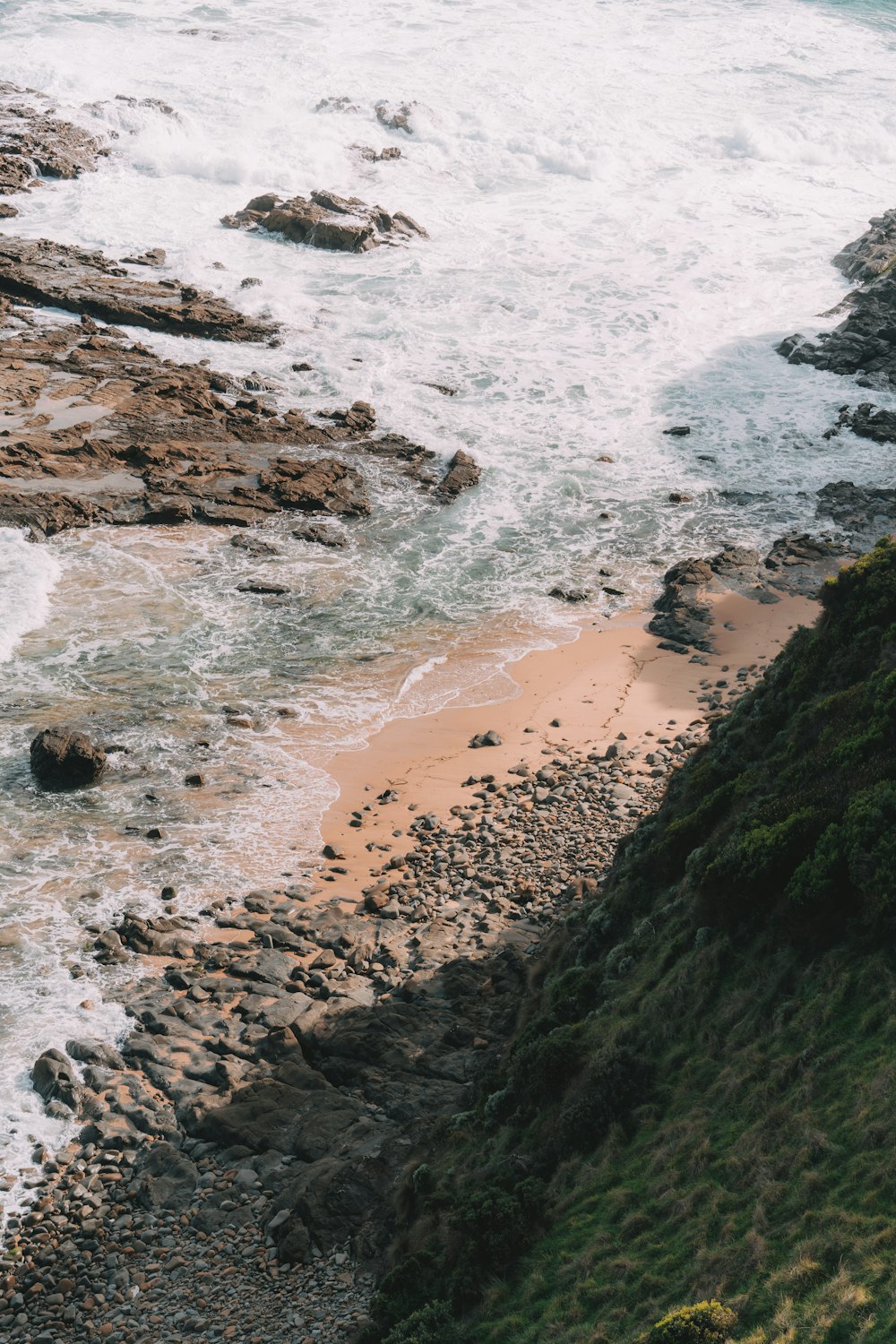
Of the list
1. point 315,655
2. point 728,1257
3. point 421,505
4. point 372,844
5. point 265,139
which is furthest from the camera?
point 265,139

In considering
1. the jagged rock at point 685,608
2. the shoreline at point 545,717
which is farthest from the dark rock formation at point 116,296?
the shoreline at point 545,717

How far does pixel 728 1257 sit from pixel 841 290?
42.1 meters

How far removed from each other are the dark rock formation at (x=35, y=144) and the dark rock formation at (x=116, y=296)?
7507mm

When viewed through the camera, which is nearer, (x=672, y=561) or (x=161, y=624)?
(x=161, y=624)

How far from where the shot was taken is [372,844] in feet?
58.0

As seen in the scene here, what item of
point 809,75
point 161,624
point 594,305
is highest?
point 809,75

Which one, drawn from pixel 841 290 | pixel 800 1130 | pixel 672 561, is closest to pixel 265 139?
pixel 841 290

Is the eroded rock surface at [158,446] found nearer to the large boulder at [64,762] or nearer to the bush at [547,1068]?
the large boulder at [64,762]

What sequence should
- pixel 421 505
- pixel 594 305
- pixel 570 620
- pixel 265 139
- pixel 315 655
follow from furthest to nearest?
pixel 265 139
pixel 594 305
pixel 421 505
pixel 570 620
pixel 315 655

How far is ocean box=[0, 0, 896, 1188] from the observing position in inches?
734

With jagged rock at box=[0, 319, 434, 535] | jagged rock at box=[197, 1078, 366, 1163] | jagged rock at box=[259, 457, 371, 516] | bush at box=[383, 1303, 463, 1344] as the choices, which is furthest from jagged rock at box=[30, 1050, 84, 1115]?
jagged rock at box=[259, 457, 371, 516]

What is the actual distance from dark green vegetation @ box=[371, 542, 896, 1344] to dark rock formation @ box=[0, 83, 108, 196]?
41.7 m

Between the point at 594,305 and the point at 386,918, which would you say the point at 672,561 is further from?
the point at 594,305

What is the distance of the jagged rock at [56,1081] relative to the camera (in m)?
13.0
